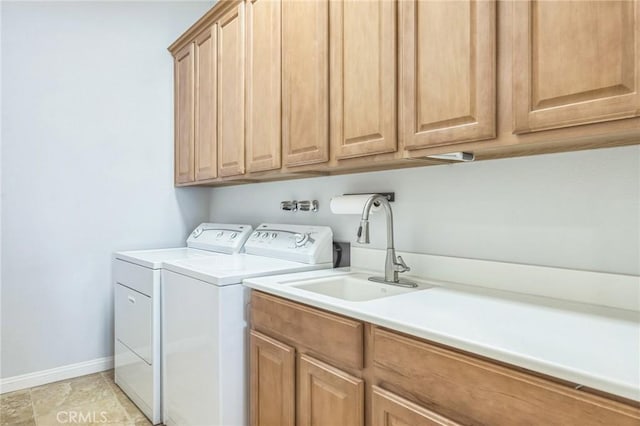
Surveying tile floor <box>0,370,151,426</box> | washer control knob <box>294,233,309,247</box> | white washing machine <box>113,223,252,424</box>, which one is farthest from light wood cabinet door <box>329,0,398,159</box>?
tile floor <box>0,370,151,426</box>

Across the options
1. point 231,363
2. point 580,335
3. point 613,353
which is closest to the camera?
point 613,353

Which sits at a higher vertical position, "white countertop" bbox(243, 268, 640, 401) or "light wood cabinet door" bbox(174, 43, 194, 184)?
"light wood cabinet door" bbox(174, 43, 194, 184)

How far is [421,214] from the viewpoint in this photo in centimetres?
168

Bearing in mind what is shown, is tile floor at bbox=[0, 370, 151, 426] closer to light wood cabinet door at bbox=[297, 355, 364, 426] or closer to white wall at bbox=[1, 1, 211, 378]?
white wall at bbox=[1, 1, 211, 378]

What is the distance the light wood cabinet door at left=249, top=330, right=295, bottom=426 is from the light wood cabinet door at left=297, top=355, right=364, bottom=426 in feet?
0.17

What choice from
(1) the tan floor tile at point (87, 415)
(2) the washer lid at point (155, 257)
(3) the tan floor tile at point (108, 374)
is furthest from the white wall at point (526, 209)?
(3) the tan floor tile at point (108, 374)

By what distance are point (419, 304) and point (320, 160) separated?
2.49 ft

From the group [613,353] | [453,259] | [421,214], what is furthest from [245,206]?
[613,353]

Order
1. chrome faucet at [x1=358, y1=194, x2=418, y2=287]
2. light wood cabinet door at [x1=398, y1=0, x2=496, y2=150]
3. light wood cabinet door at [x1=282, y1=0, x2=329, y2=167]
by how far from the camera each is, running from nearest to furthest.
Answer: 1. light wood cabinet door at [x1=398, y1=0, x2=496, y2=150]
2. chrome faucet at [x1=358, y1=194, x2=418, y2=287]
3. light wood cabinet door at [x1=282, y1=0, x2=329, y2=167]

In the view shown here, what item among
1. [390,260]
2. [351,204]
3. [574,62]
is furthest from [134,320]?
[574,62]

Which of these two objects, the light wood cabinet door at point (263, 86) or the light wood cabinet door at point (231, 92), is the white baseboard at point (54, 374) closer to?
the light wood cabinet door at point (231, 92)

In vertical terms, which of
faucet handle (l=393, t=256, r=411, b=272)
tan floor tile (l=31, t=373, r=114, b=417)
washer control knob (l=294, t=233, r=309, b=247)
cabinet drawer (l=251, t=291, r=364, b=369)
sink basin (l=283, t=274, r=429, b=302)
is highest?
washer control knob (l=294, t=233, r=309, b=247)

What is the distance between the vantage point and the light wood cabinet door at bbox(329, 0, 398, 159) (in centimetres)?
139

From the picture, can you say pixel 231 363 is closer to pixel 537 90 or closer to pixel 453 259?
pixel 453 259
